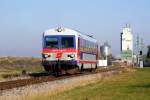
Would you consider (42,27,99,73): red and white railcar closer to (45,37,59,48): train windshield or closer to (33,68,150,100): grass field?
(45,37,59,48): train windshield

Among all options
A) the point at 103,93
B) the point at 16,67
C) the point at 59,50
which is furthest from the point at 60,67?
the point at 16,67

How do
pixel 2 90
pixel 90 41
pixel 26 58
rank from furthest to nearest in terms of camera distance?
pixel 26 58 < pixel 90 41 < pixel 2 90

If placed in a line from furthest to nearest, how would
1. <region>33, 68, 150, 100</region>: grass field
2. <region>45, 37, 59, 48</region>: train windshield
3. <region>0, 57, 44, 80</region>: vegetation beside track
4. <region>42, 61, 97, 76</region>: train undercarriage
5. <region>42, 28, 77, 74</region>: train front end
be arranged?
<region>0, 57, 44, 80</region>: vegetation beside track < <region>45, 37, 59, 48</region>: train windshield < <region>42, 28, 77, 74</region>: train front end < <region>42, 61, 97, 76</region>: train undercarriage < <region>33, 68, 150, 100</region>: grass field

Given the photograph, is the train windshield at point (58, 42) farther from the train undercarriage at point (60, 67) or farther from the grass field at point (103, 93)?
the grass field at point (103, 93)

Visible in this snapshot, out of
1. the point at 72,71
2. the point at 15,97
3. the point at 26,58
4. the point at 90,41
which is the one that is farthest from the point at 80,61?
the point at 26,58

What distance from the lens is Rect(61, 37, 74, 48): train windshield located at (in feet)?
121

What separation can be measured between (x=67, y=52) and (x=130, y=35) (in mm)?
135927

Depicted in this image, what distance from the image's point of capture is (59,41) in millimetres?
36938

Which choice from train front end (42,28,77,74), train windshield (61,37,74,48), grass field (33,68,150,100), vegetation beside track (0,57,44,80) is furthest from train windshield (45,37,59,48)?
vegetation beside track (0,57,44,80)

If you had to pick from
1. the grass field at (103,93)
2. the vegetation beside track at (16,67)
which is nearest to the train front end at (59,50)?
the grass field at (103,93)

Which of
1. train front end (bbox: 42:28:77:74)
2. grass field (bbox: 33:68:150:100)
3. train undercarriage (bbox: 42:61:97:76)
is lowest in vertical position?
grass field (bbox: 33:68:150:100)

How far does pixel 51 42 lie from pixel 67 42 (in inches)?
47.3

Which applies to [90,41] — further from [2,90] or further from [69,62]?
[2,90]

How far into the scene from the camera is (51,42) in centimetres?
3709
